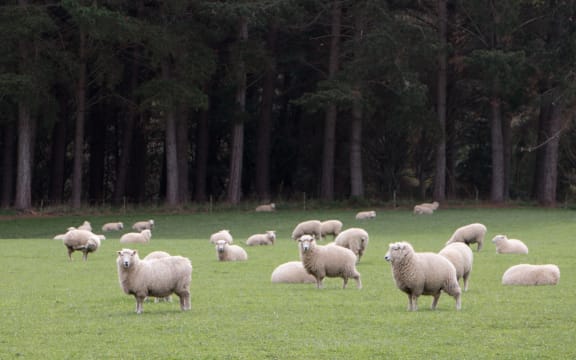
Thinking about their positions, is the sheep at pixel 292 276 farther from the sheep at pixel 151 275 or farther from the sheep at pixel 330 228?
the sheep at pixel 330 228

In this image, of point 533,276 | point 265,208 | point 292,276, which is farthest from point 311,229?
point 265,208

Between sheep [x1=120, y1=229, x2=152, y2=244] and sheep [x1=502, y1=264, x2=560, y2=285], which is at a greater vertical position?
sheep [x1=502, y1=264, x2=560, y2=285]

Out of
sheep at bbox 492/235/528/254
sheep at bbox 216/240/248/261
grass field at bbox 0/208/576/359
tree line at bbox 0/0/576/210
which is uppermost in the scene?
tree line at bbox 0/0/576/210

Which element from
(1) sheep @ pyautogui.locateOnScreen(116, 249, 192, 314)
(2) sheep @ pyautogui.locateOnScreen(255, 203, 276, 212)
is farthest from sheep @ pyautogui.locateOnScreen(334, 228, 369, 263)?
(2) sheep @ pyautogui.locateOnScreen(255, 203, 276, 212)

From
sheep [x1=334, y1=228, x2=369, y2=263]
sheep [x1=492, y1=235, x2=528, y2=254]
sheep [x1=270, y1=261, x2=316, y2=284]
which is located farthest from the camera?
sheep [x1=492, y1=235, x2=528, y2=254]

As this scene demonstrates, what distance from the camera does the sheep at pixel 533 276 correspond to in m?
20.2

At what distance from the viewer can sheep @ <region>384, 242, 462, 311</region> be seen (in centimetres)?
1622

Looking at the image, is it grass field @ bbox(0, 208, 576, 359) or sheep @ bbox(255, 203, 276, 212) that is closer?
grass field @ bbox(0, 208, 576, 359)

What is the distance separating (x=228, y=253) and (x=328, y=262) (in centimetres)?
739

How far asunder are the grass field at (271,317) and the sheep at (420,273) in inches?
15.6

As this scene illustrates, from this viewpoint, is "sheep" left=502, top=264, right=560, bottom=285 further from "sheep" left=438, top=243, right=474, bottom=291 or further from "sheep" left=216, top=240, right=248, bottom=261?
"sheep" left=216, top=240, right=248, bottom=261

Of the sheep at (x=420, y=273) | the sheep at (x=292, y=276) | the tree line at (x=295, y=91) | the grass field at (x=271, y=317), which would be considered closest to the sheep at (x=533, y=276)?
the grass field at (x=271, y=317)

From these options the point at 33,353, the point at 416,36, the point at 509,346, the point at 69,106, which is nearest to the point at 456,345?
the point at 509,346

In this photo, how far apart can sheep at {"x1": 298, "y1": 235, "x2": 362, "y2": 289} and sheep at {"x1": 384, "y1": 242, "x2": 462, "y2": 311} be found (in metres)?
3.71
